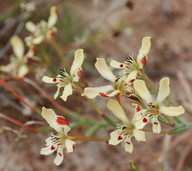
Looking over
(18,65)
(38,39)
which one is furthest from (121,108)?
(18,65)

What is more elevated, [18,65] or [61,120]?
[18,65]

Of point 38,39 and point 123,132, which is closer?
point 123,132

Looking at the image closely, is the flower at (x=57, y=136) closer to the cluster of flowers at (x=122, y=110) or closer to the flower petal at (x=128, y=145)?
the cluster of flowers at (x=122, y=110)

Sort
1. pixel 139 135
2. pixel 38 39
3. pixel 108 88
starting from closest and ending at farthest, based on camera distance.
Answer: pixel 139 135, pixel 108 88, pixel 38 39

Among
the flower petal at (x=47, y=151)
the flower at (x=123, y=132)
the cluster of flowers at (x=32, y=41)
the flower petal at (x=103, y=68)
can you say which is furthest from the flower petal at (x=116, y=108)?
the cluster of flowers at (x=32, y=41)

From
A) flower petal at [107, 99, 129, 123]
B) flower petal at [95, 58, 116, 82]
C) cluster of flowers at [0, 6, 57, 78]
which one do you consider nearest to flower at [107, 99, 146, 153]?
flower petal at [107, 99, 129, 123]

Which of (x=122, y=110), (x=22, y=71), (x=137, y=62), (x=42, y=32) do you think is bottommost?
(x=122, y=110)

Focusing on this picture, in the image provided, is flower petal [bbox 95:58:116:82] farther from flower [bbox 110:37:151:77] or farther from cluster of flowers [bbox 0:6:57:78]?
cluster of flowers [bbox 0:6:57:78]

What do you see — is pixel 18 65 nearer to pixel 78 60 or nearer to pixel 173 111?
pixel 78 60

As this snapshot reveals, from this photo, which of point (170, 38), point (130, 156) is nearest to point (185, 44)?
point (170, 38)

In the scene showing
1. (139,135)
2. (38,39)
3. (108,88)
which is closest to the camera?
(139,135)
